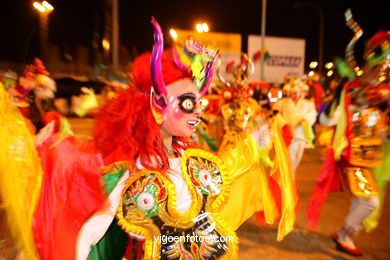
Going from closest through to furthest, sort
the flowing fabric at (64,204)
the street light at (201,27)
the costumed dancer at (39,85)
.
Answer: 1. the flowing fabric at (64,204)
2. the costumed dancer at (39,85)
3. the street light at (201,27)

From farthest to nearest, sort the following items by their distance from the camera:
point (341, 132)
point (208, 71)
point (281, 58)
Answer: point (281, 58) < point (341, 132) < point (208, 71)

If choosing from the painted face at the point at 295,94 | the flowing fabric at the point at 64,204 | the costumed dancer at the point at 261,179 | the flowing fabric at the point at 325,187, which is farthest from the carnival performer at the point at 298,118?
the flowing fabric at the point at 64,204

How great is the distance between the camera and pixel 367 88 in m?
3.34

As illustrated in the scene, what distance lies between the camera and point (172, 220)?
5.39ft

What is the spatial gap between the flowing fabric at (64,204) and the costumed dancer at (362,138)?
269 centimetres

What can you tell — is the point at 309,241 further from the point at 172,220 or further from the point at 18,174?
the point at 18,174

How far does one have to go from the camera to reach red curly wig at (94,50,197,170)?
1.67 metres

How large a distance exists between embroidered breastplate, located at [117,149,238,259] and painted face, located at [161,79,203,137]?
7.6 inches

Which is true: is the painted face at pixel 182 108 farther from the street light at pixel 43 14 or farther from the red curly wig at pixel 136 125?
the street light at pixel 43 14

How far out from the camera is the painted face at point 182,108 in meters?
1.69

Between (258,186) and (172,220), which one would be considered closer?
(172,220)

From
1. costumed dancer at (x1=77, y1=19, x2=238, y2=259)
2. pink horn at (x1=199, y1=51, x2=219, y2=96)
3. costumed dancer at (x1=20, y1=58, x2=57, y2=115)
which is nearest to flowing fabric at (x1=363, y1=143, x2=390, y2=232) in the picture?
costumed dancer at (x1=77, y1=19, x2=238, y2=259)

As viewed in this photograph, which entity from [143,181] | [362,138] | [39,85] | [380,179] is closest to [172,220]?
[143,181]

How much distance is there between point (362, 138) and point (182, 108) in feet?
7.82
